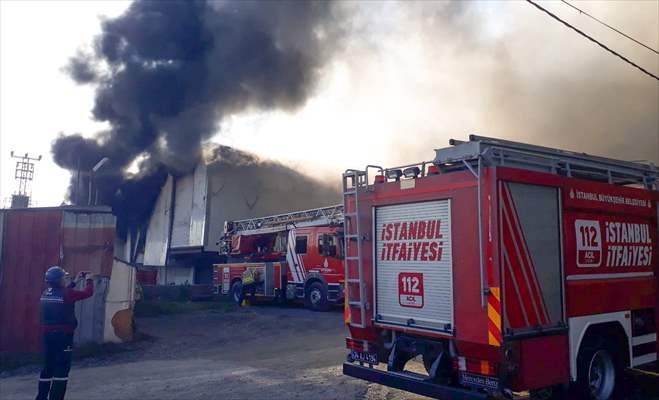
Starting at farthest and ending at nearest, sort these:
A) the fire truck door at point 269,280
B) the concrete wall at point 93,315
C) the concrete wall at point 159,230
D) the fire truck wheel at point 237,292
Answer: the concrete wall at point 159,230 < the fire truck wheel at point 237,292 < the fire truck door at point 269,280 < the concrete wall at point 93,315

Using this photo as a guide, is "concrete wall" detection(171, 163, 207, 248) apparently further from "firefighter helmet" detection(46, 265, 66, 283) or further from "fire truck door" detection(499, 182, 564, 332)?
"fire truck door" detection(499, 182, 564, 332)

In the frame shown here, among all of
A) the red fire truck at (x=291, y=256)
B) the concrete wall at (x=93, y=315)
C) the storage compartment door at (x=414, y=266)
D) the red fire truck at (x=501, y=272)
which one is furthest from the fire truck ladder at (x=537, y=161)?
the red fire truck at (x=291, y=256)

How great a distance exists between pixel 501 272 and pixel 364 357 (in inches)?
85.3

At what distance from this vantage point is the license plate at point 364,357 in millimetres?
6281

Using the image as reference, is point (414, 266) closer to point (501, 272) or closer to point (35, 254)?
point (501, 272)

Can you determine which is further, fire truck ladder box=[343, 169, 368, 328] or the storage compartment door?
fire truck ladder box=[343, 169, 368, 328]

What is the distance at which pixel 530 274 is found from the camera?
5.21 m

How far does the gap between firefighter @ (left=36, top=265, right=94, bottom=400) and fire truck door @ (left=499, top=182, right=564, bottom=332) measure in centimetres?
480

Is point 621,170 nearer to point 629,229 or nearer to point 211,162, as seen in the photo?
point 629,229

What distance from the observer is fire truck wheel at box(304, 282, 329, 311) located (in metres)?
16.8

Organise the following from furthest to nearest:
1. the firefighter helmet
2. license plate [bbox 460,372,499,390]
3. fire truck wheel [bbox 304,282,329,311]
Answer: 1. fire truck wheel [bbox 304,282,329,311]
2. the firefighter helmet
3. license plate [bbox 460,372,499,390]

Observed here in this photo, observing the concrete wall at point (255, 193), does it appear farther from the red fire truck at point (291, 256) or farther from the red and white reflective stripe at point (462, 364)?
the red and white reflective stripe at point (462, 364)

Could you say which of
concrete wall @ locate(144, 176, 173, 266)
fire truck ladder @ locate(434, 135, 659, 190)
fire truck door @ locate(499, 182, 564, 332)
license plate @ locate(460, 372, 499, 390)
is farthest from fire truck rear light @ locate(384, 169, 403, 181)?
concrete wall @ locate(144, 176, 173, 266)

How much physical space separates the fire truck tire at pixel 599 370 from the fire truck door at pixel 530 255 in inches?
25.8
